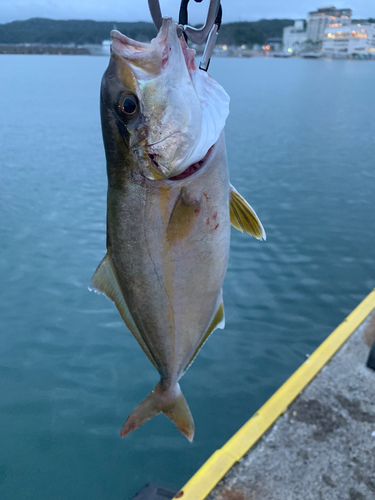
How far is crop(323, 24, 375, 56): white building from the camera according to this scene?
123 m

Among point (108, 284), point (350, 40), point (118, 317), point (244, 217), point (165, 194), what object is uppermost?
point (350, 40)

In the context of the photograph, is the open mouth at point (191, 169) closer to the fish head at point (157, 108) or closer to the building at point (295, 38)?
the fish head at point (157, 108)

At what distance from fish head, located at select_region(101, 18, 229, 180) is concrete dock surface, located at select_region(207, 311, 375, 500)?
86.4 inches

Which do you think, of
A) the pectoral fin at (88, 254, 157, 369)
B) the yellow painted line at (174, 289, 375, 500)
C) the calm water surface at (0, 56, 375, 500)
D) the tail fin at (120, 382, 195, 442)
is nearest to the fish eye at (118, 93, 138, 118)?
the pectoral fin at (88, 254, 157, 369)

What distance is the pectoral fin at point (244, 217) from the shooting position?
1.92 metres

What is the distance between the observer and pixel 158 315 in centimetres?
187

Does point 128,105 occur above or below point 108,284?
above

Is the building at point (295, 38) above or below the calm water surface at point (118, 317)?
above

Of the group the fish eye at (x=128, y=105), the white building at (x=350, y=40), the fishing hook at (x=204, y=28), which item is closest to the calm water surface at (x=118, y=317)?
the fish eye at (x=128, y=105)

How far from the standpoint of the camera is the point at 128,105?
154 centimetres

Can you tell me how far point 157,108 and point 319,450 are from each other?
2.63 metres

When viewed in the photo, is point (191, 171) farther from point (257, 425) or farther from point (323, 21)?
point (323, 21)

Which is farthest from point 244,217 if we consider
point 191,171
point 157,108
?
point 157,108

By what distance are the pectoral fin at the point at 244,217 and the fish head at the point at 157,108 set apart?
397 mm
